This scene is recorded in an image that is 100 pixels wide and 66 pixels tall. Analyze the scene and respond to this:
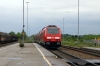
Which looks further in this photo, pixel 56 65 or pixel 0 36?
pixel 0 36

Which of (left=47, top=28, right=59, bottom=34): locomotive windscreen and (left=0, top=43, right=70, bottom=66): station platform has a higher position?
(left=47, top=28, right=59, bottom=34): locomotive windscreen

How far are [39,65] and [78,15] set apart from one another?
40.5m

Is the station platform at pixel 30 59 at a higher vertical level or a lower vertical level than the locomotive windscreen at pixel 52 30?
lower

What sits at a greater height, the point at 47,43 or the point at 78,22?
the point at 78,22

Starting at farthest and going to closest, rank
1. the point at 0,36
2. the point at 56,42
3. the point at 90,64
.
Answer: the point at 0,36
the point at 56,42
the point at 90,64

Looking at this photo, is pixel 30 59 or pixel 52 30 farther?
pixel 52 30

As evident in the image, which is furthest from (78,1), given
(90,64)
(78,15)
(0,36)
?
(90,64)

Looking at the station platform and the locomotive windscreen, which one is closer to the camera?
the station platform

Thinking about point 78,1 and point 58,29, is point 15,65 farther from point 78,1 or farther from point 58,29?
point 78,1

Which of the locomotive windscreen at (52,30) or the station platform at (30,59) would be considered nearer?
the station platform at (30,59)

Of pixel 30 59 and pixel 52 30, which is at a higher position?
pixel 52 30

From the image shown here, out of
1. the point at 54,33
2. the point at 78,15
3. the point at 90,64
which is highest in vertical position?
the point at 78,15

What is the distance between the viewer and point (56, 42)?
36.9m

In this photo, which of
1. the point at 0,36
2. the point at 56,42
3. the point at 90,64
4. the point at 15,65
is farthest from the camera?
the point at 0,36
